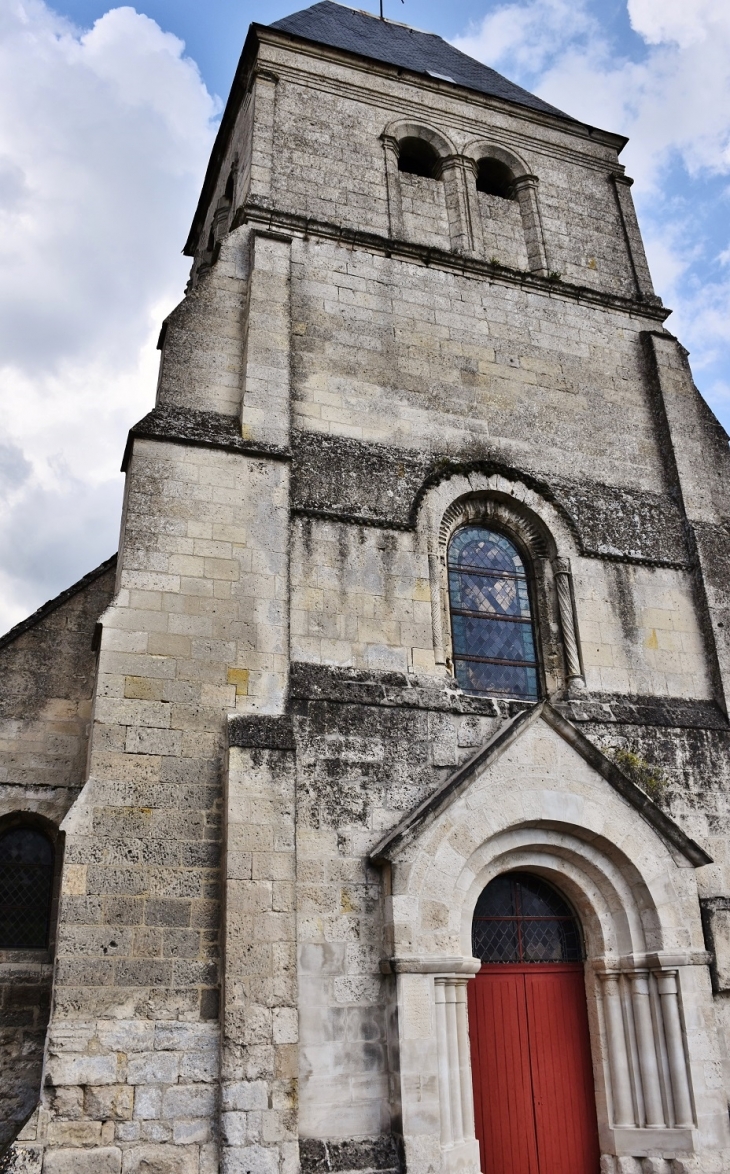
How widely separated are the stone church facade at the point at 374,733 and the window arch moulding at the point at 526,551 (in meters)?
0.03

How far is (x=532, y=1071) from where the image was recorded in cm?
744

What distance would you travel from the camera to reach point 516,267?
35.9 ft

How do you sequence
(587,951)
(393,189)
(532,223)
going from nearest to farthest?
(587,951) < (393,189) < (532,223)

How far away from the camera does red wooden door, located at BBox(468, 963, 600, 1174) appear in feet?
23.7

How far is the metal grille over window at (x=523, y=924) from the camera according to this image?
7.72 m

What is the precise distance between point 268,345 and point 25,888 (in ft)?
17.0

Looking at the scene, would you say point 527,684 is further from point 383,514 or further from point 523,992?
point 523,992

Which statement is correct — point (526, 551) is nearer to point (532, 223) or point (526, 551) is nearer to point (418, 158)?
point (532, 223)

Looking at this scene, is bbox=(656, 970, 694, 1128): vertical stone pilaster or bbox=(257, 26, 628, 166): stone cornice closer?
bbox=(656, 970, 694, 1128): vertical stone pilaster

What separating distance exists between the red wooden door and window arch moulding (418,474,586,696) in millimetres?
2486

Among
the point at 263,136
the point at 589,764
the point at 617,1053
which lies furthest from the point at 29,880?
the point at 263,136

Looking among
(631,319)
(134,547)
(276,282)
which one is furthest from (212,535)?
(631,319)

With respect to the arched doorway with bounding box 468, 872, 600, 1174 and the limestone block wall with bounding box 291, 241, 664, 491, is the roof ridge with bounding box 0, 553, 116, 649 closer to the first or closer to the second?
the limestone block wall with bounding box 291, 241, 664, 491

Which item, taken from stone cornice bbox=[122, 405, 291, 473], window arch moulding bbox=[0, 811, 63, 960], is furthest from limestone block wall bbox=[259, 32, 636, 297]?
window arch moulding bbox=[0, 811, 63, 960]
